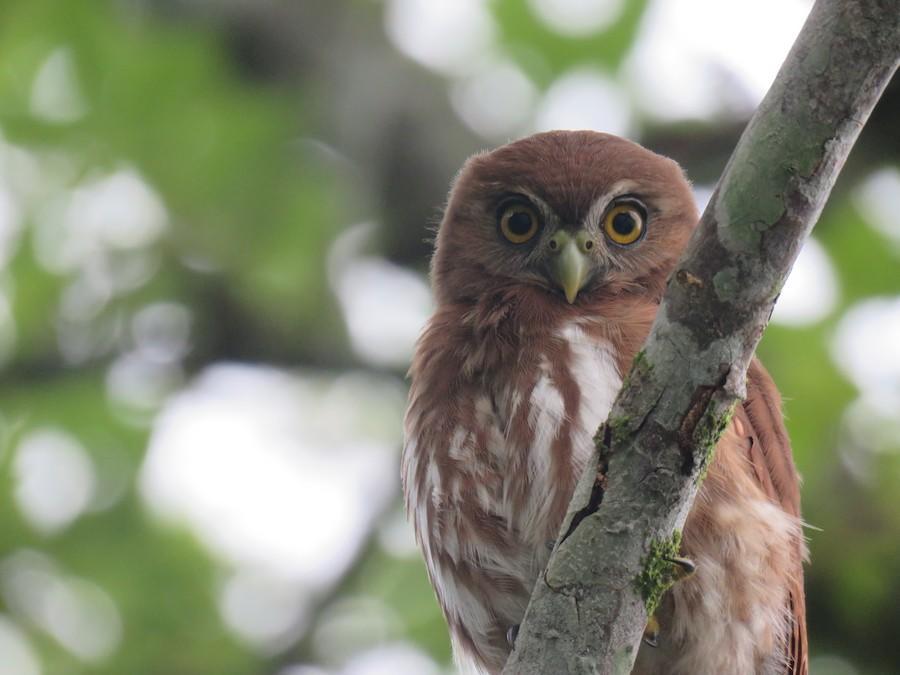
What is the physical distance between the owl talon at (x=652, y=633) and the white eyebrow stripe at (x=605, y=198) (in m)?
1.56

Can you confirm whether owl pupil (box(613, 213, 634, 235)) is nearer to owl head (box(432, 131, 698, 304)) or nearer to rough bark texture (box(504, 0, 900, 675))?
owl head (box(432, 131, 698, 304))

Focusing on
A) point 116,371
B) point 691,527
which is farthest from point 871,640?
point 116,371

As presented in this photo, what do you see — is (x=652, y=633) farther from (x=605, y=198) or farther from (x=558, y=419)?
(x=605, y=198)

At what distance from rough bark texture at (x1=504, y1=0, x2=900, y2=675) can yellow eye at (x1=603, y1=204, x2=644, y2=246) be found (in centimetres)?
198

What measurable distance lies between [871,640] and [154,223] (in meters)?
4.86

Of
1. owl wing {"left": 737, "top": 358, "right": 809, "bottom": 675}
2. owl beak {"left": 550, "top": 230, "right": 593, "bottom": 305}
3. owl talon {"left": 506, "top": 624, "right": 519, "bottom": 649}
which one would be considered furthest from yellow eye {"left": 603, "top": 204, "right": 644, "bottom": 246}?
owl talon {"left": 506, "top": 624, "right": 519, "bottom": 649}

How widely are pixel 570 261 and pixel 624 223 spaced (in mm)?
414

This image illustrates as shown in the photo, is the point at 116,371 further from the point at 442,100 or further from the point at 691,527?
the point at 691,527

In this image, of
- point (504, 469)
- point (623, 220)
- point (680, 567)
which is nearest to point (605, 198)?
point (623, 220)

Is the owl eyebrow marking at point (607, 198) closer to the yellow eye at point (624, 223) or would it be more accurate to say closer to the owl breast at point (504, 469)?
the yellow eye at point (624, 223)

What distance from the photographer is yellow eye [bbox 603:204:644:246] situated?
4.65 m

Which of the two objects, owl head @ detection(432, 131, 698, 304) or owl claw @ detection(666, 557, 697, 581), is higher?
owl head @ detection(432, 131, 698, 304)

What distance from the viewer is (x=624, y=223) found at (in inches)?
185

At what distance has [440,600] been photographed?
4375 millimetres
